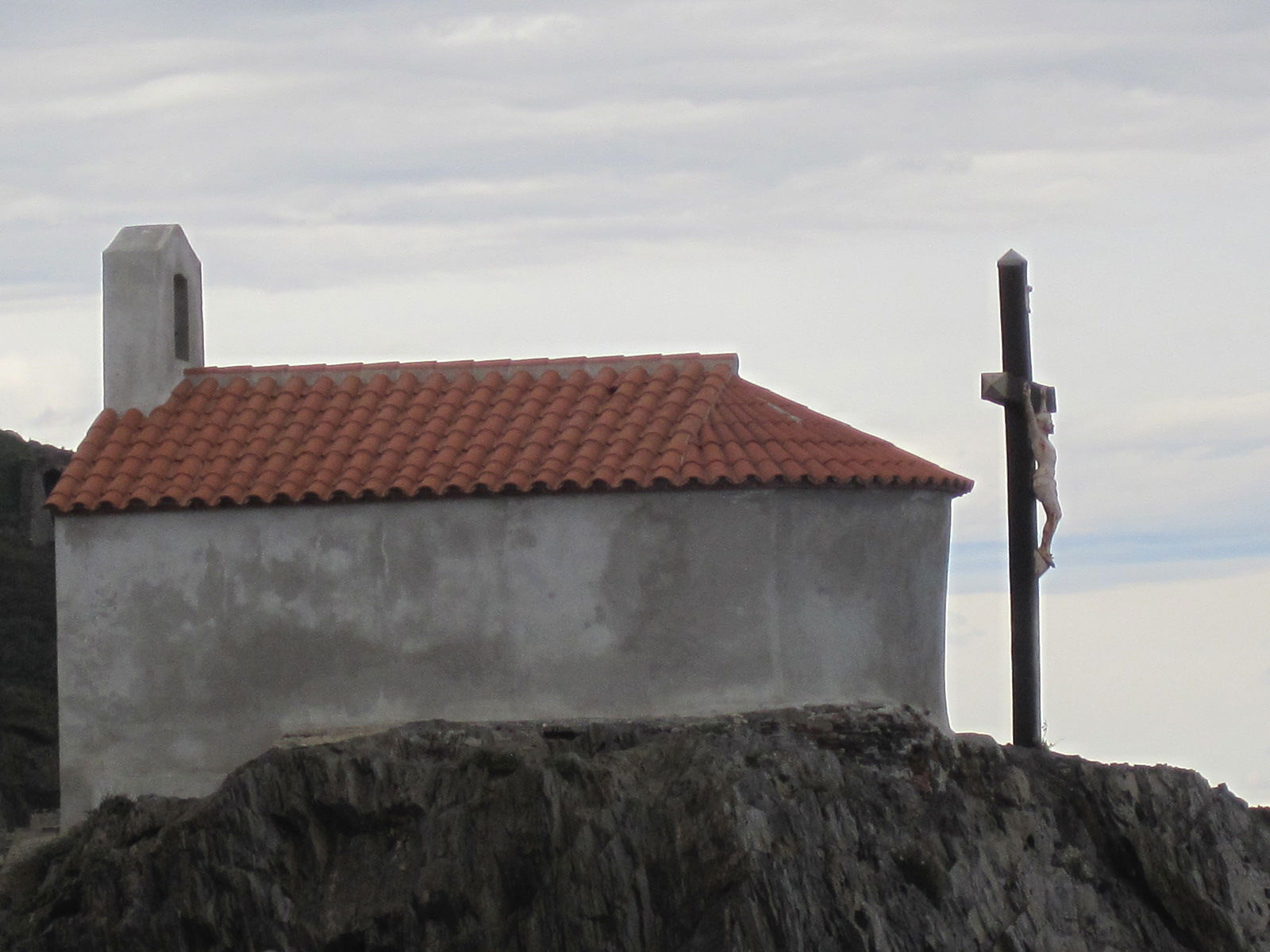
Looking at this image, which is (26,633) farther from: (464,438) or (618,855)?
(618,855)

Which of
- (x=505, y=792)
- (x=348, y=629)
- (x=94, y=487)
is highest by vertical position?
(x=94, y=487)

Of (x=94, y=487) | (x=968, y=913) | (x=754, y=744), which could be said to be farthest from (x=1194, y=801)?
(x=94, y=487)

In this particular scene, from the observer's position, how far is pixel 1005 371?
744 inches

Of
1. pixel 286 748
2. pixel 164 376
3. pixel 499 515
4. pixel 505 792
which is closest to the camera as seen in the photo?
pixel 505 792

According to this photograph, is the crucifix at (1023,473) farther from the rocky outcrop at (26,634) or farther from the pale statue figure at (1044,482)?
the rocky outcrop at (26,634)

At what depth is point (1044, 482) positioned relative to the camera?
18750mm

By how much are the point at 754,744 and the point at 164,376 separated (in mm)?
8237

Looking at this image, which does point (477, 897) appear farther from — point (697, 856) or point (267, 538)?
point (267, 538)

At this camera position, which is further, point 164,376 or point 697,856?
point 164,376

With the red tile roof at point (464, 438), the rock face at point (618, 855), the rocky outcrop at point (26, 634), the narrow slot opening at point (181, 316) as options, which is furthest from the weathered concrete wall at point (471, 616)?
the rocky outcrop at point (26, 634)

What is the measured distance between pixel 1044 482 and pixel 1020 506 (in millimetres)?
352

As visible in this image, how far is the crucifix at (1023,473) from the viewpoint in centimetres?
1856

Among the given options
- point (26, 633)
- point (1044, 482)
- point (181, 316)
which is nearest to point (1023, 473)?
point (1044, 482)

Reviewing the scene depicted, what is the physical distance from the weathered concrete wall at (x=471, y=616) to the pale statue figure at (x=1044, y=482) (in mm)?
1109
